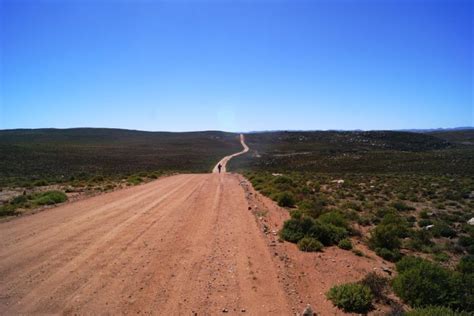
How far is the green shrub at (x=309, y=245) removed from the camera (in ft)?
35.3

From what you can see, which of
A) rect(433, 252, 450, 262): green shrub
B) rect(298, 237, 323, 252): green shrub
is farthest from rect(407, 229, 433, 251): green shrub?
rect(298, 237, 323, 252): green shrub

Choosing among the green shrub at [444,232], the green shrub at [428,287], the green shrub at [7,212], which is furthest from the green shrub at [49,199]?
the green shrub at [444,232]

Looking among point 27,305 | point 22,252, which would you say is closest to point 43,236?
point 22,252

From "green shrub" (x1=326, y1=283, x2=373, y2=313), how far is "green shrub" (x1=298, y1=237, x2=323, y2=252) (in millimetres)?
3417

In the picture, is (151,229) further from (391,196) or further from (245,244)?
(391,196)

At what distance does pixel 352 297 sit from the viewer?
22.4 ft

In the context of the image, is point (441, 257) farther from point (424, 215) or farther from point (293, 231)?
point (424, 215)

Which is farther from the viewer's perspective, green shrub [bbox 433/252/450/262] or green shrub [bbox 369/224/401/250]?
green shrub [bbox 369/224/401/250]

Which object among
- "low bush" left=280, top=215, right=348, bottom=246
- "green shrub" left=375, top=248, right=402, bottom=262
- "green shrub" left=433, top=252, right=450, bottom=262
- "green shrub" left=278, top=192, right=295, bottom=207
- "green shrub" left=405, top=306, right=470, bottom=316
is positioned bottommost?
"green shrub" left=433, top=252, right=450, bottom=262

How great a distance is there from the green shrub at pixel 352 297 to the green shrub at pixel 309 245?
3.42m

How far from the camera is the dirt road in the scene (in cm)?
657

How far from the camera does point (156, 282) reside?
7.61 metres

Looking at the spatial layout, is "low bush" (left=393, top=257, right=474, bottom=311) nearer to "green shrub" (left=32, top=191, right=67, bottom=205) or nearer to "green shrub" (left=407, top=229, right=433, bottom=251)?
"green shrub" (left=407, top=229, right=433, bottom=251)

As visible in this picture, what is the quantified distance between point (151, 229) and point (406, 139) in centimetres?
14573
